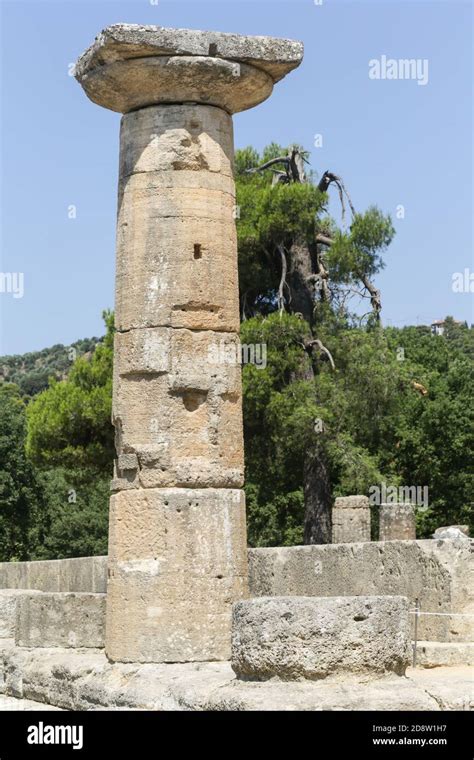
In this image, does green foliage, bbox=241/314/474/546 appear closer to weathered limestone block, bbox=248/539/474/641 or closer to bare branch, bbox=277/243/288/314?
bare branch, bbox=277/243/288/314

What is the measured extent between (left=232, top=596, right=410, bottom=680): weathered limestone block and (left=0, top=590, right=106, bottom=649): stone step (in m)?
3.81

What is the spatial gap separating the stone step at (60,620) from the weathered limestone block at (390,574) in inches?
69.2

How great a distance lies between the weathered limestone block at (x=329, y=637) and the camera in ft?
26.9

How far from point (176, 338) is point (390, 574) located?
2.59m

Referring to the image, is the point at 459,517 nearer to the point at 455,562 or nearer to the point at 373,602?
the point at 455,562

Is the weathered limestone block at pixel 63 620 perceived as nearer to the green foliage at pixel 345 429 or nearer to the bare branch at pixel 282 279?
the green foliage at pixel 345 429

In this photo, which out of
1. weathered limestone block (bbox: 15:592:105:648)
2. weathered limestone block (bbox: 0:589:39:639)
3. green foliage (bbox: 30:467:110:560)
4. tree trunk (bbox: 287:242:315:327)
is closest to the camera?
weathered limestone block (bbox: 15:592:105:648)

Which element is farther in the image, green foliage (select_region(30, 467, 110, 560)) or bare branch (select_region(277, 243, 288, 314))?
green foliage (select_region(30, 467, 110, 560))

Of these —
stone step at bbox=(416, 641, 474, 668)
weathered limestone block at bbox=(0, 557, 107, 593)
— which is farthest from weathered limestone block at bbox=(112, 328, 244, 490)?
weathered limestone block at bbox=(0, 557, 107, 593)

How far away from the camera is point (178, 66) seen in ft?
36.1

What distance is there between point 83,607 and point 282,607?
415 centimetres

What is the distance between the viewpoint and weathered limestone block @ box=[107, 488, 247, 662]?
1070 centimetres
